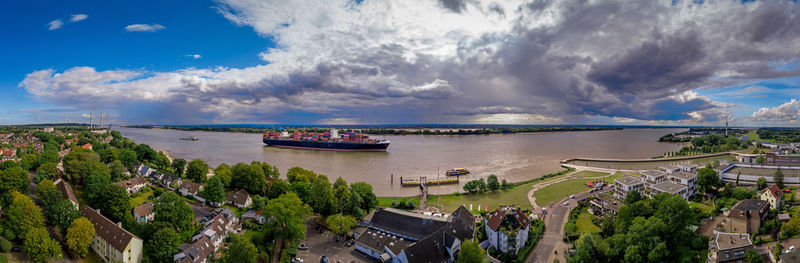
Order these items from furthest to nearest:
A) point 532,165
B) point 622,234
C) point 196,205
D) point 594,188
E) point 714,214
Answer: point 532,165 < point 594,188 < point 196,205 < point 714,214 < point 622,234

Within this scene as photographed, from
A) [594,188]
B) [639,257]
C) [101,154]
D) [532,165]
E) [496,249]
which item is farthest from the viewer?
[532,165]

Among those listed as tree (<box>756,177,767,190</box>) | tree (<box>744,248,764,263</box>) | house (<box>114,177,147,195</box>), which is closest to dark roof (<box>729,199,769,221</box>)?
tree (<box>744,248,764,263</box>)

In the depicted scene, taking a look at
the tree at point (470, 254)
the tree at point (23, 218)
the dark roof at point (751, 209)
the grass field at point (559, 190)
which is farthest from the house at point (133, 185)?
the dark roof at point (751, 209)

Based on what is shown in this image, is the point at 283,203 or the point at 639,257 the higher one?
the point at 283,203

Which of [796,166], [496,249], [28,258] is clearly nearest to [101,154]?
[28,258]

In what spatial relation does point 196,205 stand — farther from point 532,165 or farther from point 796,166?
point 796,166
